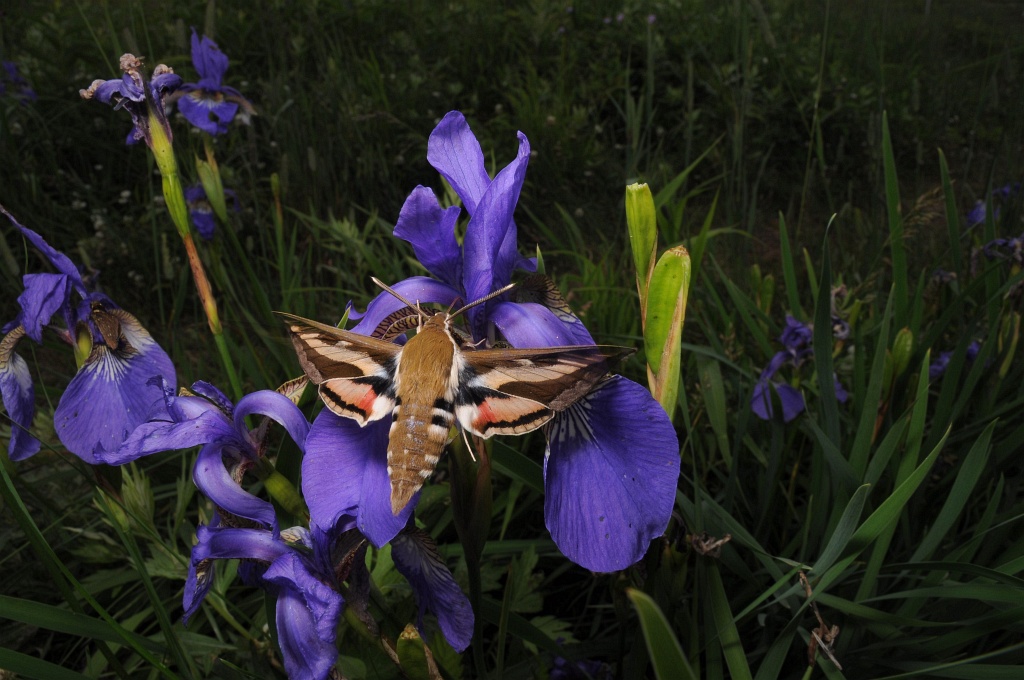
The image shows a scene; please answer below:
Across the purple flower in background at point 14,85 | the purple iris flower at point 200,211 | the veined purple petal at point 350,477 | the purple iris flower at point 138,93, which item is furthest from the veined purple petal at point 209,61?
the veined purple petal at point 350,477

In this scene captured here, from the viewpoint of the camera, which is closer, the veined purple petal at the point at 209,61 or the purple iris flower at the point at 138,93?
the purple iris flower at the point at 138,93

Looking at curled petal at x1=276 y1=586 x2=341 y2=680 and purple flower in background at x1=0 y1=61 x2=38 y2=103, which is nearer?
curled petal at x1=276 y1=586 x2=341 y2=680

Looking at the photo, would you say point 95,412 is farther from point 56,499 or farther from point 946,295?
point 946,295

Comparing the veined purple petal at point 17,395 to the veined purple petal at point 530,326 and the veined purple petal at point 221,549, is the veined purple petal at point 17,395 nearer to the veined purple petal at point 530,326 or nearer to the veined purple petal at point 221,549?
the veined purple petal at point 221,549

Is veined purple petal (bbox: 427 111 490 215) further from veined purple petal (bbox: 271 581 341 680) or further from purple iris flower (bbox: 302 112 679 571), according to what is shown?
veined purple petal (bbox: 271 581 341 680)

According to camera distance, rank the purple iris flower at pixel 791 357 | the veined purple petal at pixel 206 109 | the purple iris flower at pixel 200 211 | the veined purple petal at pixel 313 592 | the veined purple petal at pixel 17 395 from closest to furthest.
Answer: the veined purple petal at pixel 313 592 < the veined purple petal at pixel 17 395 < the purple iris flower at pixel 791 357 < the veined purple petal at pixel 206 109 < the purple iris flower at pixel 200 211

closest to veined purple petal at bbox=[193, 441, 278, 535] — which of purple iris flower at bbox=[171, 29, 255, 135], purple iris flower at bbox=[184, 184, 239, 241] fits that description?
purple iris flower at bbox=[171, 29, 255, 135]

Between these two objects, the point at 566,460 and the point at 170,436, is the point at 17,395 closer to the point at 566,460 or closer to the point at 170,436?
the point at 170,436
